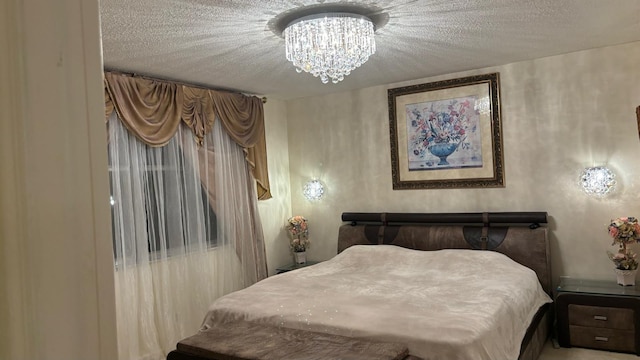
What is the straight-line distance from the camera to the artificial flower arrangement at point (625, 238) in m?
3.54

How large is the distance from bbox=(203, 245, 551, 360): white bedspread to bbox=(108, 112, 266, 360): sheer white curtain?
86 centimetres

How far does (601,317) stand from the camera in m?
3.48

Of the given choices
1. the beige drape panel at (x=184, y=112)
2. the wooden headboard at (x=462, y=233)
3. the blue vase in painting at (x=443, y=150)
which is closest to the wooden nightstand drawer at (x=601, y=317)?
the wooden headboard at (x=462, y=233)

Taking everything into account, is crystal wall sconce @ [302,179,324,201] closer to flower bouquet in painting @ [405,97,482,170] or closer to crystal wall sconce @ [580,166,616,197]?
flower bouquet in painting @ [405,97,482,170]

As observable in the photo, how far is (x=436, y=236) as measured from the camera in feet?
14.6

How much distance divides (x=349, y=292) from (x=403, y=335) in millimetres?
908

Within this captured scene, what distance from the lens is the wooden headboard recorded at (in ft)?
13.0

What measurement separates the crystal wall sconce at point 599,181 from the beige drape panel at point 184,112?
10.2 feet

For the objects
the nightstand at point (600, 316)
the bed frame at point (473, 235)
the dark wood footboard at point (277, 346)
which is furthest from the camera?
the bed frame at point (473, 235)

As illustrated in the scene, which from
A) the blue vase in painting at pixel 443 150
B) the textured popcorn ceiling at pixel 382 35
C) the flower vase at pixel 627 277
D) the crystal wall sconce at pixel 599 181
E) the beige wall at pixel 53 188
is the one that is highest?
the textured popcorn ceiling at pixel 382 35

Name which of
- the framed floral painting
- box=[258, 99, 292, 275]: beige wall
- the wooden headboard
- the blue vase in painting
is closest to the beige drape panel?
box=[258, 99, 292, 275]: beige wall

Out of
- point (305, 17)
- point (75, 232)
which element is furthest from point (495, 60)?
Answer: point (75, 232)

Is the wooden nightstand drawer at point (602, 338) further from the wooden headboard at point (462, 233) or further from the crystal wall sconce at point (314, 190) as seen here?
the crystal wall sconce at point (314, 190)

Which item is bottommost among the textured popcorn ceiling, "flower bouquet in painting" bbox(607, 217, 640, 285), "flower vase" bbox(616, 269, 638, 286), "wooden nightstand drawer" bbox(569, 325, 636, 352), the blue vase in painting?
"wooden nightstand drawer" bbox(569, 325, 636, 352)
